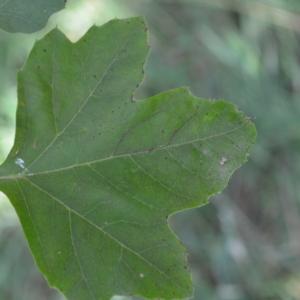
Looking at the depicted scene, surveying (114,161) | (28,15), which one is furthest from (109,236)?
(28,15)

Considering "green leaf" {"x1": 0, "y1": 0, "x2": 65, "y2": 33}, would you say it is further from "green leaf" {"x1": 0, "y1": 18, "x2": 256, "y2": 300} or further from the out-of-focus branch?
the out-of-focus branch

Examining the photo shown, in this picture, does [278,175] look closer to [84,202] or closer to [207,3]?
[207,3]

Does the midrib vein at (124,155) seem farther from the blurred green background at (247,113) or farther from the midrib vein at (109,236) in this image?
the blurred green background at (247,113)

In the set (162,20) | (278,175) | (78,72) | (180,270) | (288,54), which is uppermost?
(78,72)

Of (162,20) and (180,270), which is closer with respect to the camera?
(180,270)

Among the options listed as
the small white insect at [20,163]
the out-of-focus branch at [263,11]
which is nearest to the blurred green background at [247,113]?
the out-of-focus branch at [263,11]

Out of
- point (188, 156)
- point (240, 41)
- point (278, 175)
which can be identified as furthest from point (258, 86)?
point (188, 156)

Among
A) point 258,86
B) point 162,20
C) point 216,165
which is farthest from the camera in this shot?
point 162,20
